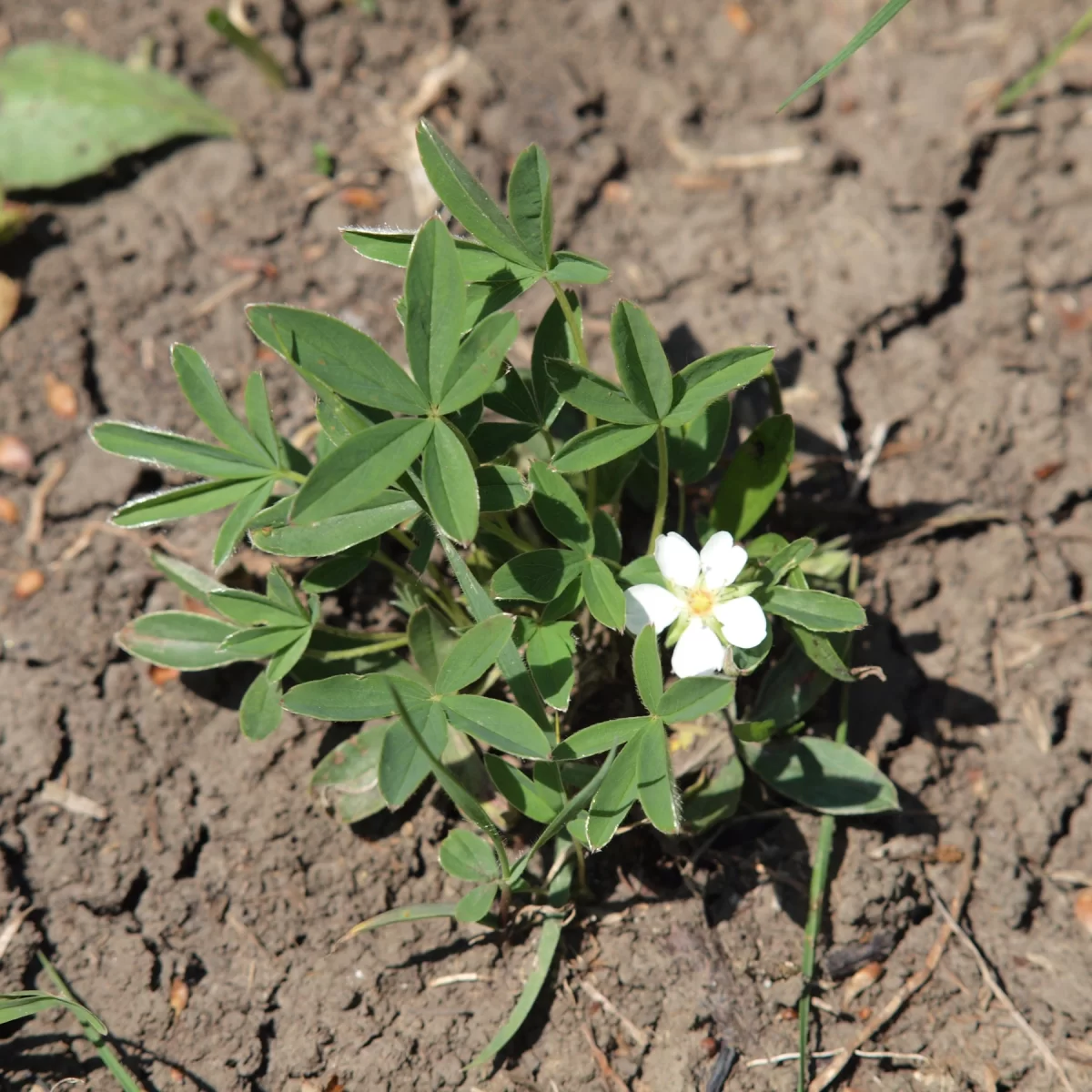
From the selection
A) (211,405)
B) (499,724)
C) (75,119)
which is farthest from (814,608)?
(75,119)

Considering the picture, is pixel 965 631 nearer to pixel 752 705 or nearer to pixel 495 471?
pixel 752 705

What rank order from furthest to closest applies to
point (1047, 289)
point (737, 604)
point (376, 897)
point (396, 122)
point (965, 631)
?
point (396, 122), point (1047, 289), point (965, 631), point (376, 897), point (737, 604)

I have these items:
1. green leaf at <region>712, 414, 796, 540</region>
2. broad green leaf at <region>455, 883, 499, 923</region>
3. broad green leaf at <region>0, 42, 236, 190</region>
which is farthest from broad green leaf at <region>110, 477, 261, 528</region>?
broad green leaf at <region>0, 42, 236, 190</region>

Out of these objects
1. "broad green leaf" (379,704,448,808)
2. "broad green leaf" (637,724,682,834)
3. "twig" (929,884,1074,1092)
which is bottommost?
"twig" (929,884,1074,1092)

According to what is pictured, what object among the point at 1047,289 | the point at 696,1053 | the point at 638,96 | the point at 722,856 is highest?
the point at 638,96

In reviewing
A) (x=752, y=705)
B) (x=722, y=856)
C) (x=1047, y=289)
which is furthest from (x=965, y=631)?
(x=1047, y=289)

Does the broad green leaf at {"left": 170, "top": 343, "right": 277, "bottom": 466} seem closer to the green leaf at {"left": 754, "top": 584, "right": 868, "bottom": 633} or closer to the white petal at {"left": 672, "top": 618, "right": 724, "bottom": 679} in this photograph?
the white petal at {"left": 672, "top": 618, "right": 724, "bottom": 679}

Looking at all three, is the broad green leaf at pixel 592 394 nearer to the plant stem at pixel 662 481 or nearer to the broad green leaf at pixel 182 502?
the plant stem at pixel 662 481
